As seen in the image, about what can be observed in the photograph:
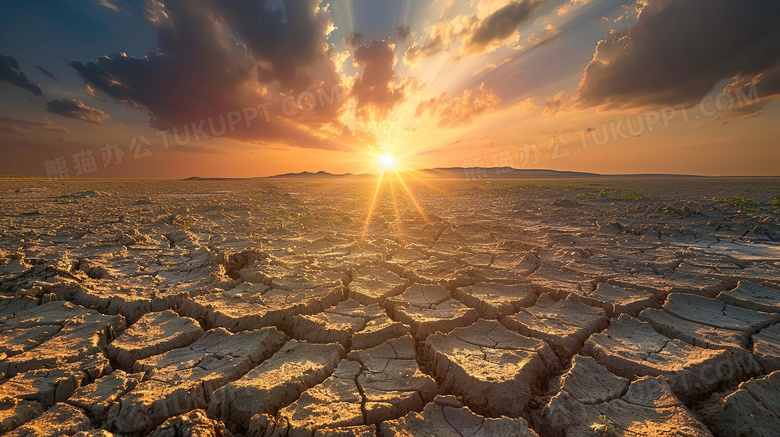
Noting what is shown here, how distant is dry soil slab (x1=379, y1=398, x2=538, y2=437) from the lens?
4.44ft

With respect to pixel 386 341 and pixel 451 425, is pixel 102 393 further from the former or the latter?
pixel 451 425

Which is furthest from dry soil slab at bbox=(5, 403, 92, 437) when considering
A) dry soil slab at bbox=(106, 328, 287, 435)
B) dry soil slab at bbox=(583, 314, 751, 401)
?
dry soil slab at bbox=(583, 314, 751, 401)

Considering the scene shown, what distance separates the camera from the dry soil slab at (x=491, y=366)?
158 cm

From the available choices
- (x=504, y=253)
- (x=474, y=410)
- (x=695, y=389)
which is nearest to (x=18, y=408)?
(x=474, y=410)

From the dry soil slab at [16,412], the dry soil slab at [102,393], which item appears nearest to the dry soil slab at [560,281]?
the dry soil slab at [102,393]

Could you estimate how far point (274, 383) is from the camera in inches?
64.2

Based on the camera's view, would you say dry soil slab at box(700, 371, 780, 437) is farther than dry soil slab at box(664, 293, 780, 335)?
No

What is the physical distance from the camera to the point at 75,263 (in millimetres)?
3375

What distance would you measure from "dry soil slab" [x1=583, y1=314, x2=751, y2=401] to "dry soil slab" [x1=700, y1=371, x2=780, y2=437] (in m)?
0.12

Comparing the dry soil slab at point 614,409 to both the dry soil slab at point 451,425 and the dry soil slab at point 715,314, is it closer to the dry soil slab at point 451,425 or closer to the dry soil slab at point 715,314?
the dry soil slab at point 451,425

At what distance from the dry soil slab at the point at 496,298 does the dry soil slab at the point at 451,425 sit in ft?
3.58

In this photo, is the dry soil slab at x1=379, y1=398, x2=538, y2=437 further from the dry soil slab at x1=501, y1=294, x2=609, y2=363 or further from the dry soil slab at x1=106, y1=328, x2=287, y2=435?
the dry soil slab at x1=106, y1=328, x2=287, y2=435

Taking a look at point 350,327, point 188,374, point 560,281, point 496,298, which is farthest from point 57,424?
point 560,281

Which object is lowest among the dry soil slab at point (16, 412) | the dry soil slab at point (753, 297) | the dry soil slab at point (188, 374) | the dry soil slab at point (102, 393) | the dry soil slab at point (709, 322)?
the dry soil slab at point (753, 297)
